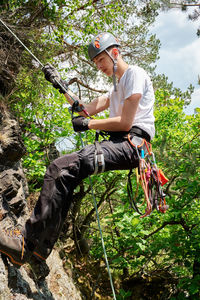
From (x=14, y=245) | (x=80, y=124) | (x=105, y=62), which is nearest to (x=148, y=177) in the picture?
(x=80, y=124)

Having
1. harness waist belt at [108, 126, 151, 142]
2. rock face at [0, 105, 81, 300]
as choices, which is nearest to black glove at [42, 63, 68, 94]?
harness waist belt at [108, 126, 151, 142]

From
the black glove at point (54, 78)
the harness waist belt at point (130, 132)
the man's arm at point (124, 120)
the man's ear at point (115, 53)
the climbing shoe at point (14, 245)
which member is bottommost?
the climbing shoe at point (14, 245)

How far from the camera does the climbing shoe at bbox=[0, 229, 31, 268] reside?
Answer: 2.46 metres

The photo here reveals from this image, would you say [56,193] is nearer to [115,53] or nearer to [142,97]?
[142,97]

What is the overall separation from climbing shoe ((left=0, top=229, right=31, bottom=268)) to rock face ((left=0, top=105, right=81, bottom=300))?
0.91ft

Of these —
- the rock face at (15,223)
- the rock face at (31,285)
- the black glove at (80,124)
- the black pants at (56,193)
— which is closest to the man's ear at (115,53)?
the black glove at (80,124)

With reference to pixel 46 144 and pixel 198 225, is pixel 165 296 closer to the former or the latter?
pixel 198 225

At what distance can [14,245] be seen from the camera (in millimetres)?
2475

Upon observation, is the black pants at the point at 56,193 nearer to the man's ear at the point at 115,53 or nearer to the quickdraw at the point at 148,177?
the quickdraw at the point at 148,177

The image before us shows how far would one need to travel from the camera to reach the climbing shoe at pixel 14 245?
96.8 inches

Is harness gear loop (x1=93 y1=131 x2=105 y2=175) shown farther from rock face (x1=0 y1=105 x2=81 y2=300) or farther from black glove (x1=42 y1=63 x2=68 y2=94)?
rock face (x1=0 y1=105 x2=81 y2=300)

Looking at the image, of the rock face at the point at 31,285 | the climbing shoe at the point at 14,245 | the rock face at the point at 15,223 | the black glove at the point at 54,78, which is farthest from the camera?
the black glove at the point at 54,78

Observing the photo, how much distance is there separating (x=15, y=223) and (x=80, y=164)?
1696mm

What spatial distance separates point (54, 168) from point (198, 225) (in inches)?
151
